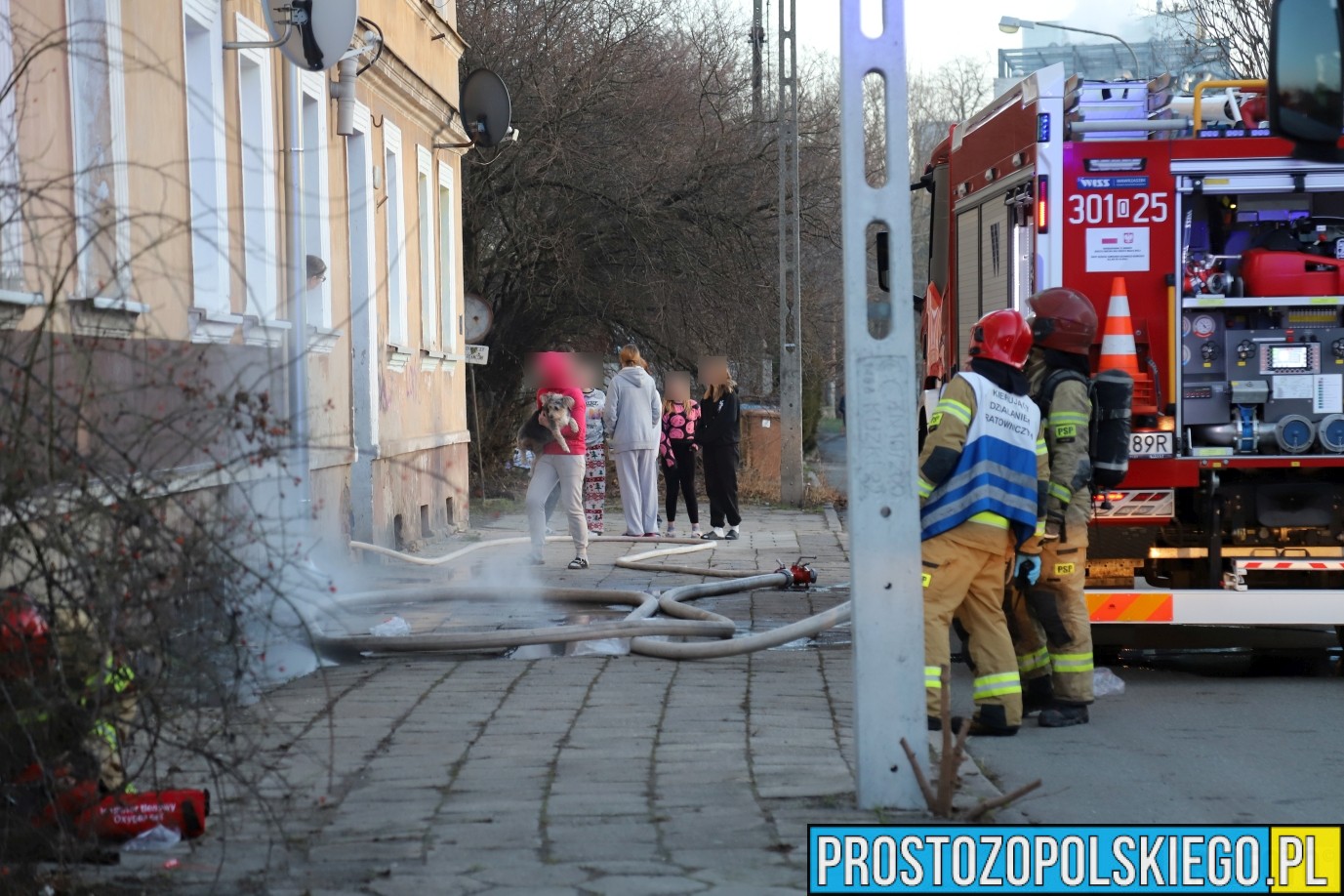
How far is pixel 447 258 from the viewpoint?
20.0 metres

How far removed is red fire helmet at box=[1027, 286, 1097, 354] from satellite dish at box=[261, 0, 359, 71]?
14.5 feet

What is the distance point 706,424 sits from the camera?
17.1 m

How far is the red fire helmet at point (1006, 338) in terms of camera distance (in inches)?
284

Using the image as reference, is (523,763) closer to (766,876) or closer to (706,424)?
(766,876)

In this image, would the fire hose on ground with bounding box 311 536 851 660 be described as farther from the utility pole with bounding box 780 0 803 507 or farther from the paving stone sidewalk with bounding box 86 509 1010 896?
the utility pole with bounding box 780 0 803 507

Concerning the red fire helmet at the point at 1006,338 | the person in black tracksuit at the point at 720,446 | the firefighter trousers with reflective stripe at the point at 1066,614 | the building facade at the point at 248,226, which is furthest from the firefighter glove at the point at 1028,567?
the person in black tracksuit at the point at 720,446

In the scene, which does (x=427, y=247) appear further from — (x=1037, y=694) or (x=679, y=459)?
(x=1037, y=694)

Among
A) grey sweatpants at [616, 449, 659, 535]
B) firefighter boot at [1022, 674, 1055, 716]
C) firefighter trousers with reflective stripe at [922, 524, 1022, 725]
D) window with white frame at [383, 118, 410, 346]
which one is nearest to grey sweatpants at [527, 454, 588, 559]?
grey sweatpants at [616, 449, 659, 535]

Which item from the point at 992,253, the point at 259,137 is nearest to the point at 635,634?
the point at 992,253

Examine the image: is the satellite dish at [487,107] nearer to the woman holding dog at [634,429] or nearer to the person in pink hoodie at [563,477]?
the woman holding dog at [634,429]

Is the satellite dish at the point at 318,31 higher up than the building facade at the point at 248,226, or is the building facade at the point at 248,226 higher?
the satellite dish at the point at 318,31

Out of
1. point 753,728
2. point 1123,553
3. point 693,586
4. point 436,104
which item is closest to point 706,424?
point 436,104

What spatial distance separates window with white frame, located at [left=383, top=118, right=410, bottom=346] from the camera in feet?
53.5

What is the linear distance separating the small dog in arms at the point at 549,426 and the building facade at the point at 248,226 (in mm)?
898
